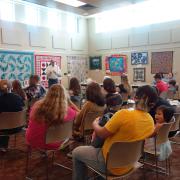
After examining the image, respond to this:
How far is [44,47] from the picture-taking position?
30.7 ft

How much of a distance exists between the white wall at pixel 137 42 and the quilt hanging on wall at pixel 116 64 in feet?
0.58

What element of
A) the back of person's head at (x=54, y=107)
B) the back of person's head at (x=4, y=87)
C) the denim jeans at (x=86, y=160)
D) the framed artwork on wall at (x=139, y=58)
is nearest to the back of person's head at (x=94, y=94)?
the back of person's head at (x=54, y=107)

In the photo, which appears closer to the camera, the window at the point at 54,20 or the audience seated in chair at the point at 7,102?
the audience seated in chair at the point at 7,102

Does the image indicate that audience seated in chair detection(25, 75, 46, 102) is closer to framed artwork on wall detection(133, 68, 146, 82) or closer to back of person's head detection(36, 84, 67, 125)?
back of person's head detection(36, 84, 67, 125)

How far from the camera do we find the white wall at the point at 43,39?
8267mm

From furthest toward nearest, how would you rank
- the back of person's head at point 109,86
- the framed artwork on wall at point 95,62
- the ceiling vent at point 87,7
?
the framed artwork on wall at point 95,62, the ceiling vent at point 87,7, the back of person's head at point 109,86

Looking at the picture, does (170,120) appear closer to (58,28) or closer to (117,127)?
(117,127)

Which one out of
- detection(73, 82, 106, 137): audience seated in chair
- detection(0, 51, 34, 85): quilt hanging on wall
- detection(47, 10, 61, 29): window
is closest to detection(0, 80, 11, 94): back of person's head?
detection(73, 82, 106, 137): audience seated in chair

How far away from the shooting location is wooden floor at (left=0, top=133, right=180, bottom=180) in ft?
9.56

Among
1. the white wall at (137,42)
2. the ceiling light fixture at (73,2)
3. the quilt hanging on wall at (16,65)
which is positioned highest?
the ceiling light fixture at (73,2)

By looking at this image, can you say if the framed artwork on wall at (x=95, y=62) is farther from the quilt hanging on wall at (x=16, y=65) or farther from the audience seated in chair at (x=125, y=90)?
the audience seated in chair at (x=125, y=90)

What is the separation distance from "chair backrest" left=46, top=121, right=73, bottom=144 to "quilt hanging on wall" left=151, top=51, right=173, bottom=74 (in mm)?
6901

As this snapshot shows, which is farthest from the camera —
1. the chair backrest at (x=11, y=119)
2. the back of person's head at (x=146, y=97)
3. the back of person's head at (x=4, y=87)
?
the back of person's head at (x=4, y=87)

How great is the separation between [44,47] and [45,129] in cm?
716
